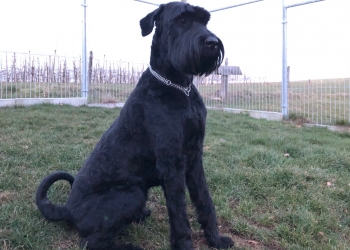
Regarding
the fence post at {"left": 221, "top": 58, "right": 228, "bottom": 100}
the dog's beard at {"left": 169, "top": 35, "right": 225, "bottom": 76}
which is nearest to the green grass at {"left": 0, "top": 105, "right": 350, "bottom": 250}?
the dog's beard at {"left": 169, "top": 35, "right": 225, "bottom": 76}

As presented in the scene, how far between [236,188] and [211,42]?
1894mm

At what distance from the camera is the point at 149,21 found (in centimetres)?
295

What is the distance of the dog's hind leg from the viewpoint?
8.32ft

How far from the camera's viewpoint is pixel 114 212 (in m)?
2.54

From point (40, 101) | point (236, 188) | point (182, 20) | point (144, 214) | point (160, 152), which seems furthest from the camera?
point (40, 101)

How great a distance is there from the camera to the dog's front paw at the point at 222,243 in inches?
108

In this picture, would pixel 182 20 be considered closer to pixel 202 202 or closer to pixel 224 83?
pixel 202 202

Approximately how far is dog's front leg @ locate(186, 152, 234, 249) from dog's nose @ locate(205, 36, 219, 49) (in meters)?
0.86

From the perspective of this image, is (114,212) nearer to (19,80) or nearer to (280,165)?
(280,165)

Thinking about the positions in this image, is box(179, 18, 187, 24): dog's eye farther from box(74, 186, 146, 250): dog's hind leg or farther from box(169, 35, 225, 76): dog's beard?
box(74, 186, 146, 250): dog's hind leg

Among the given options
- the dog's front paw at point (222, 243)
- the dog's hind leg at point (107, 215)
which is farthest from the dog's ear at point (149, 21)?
the dog's front paw at point (222, 243)

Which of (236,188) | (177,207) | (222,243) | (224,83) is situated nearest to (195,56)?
(177,207)

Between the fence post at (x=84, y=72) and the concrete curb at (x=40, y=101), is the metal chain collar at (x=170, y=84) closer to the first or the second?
the concrete curb at (x=40, y=101)

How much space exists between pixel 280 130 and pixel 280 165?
3.02 meters
